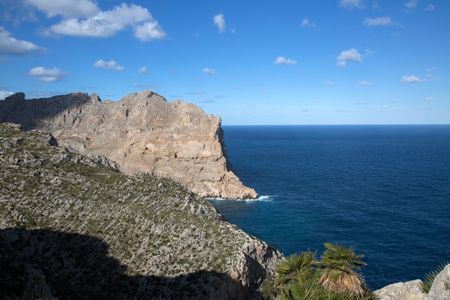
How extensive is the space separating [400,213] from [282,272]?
77479 mm

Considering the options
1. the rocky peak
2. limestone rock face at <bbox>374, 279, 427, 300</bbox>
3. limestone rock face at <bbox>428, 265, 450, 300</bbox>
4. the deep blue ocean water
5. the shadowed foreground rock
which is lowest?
the deep blue ocean water

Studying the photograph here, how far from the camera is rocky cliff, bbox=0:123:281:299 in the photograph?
35.2 meters

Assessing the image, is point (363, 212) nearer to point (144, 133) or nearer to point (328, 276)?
point (144, 133)

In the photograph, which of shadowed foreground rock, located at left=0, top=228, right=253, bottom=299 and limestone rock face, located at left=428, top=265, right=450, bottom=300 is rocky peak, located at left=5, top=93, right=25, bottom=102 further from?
limestone rock face, located at left=428, top=265, right=450, bottom=300

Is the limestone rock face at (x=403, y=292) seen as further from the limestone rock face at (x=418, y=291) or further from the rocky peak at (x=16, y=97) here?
the rocky peak at (x=16, y=97)

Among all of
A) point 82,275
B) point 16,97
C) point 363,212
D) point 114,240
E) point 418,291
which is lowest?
point 363,212

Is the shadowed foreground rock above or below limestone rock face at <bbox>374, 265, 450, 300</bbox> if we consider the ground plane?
below

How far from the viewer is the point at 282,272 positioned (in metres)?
26.3

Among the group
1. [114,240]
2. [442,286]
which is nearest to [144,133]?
[114,240]

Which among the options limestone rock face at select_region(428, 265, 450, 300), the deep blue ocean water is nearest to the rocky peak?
the deep blue ocean water

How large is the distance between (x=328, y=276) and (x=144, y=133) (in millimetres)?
116799

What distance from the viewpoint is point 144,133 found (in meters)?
135

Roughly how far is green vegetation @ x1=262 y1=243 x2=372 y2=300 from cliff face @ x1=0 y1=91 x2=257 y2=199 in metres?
89.3

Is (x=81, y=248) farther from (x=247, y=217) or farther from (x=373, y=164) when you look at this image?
(x=373, y=164)
